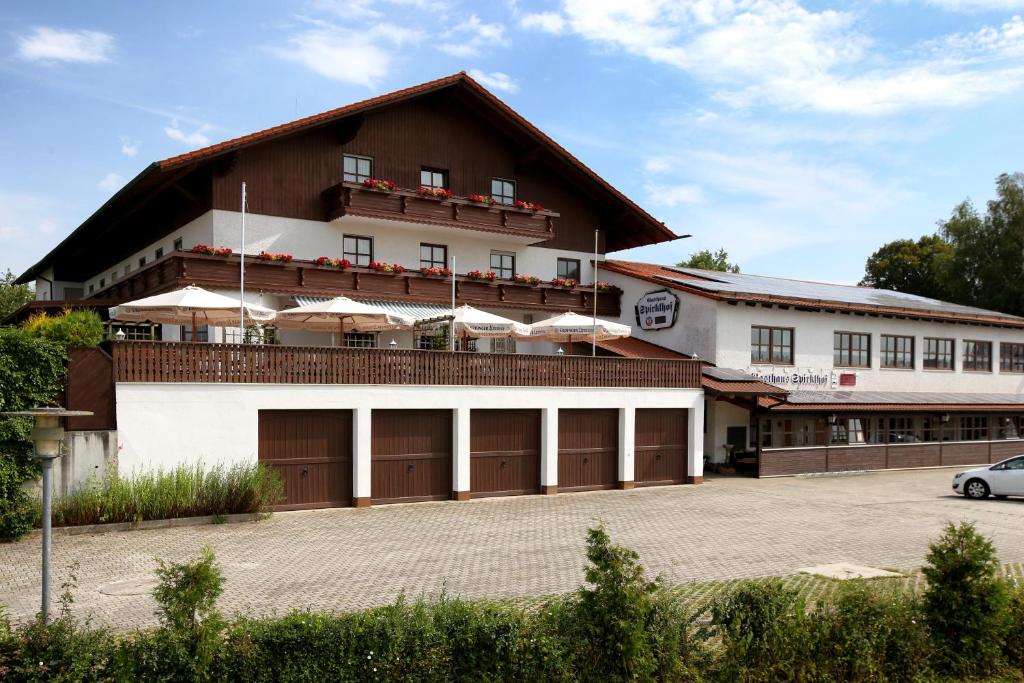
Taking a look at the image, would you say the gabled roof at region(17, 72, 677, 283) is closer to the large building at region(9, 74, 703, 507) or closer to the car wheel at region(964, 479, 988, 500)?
the large building at region(9, 74, 703, 507)

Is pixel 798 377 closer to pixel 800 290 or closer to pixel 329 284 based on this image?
pixel 800 290

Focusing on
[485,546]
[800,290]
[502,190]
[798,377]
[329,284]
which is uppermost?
[502,190]

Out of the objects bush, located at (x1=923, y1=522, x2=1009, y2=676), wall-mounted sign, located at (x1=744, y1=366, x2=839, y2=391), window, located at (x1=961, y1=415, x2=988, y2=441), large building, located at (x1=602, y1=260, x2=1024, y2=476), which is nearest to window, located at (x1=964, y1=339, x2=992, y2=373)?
large building, located at (x1=602, y1=260, x2=1024, y2=476)

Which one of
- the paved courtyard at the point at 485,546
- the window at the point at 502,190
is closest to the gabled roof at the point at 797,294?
the window at the point at 502,190

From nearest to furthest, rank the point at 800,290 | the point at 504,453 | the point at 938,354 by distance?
the point at 504,453
the point at 800,290
the point at 938,354

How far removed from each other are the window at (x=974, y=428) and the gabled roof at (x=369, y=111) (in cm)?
1538

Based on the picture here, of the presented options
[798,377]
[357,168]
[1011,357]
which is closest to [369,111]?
[357,168]

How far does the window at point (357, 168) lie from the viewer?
29641mm

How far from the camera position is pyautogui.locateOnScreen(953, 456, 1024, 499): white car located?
2589 centimetres

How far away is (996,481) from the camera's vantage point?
26078mm

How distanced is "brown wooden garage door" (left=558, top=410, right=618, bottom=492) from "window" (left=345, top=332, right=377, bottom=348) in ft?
24.9

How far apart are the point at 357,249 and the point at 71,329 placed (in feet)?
41.5

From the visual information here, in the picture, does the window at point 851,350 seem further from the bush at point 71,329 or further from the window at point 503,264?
the bush at point 71,329

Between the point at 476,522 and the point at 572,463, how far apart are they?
624cm
